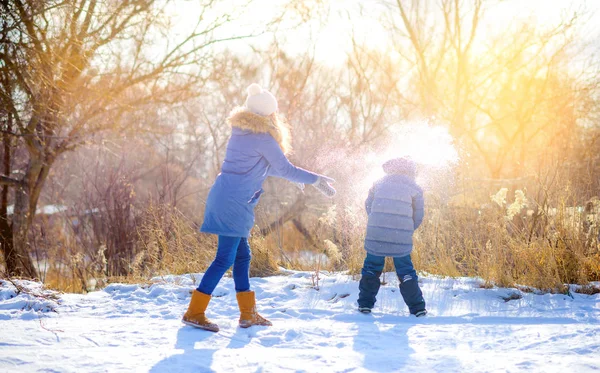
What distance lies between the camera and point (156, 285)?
4.91 m

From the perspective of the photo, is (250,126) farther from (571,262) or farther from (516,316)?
(571,262)

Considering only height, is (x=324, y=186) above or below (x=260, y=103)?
below

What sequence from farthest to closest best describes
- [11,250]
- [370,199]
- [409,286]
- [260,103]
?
[11,250], [370,199], [409,286], [260,103]

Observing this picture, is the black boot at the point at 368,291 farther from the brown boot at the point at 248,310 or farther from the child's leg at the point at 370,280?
the brown boot at the point at 248,310

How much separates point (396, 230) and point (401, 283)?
0.41 meters

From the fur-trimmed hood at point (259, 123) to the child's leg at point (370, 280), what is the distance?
113 centimetres

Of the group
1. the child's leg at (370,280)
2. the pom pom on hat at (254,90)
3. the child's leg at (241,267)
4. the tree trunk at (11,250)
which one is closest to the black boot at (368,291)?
the child's leg at (370,280)

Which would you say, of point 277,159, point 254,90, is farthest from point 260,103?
point 277,159

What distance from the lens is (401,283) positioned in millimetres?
3934

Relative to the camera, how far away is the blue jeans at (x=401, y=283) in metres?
3.90

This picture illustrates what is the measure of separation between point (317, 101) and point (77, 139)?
7774 millimetres

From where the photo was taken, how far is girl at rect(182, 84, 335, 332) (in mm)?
3422

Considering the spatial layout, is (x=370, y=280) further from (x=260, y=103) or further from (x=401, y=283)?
(x=260, y=103)

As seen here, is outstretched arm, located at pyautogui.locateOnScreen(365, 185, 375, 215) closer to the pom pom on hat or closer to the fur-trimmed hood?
the fur-trimmed hood
